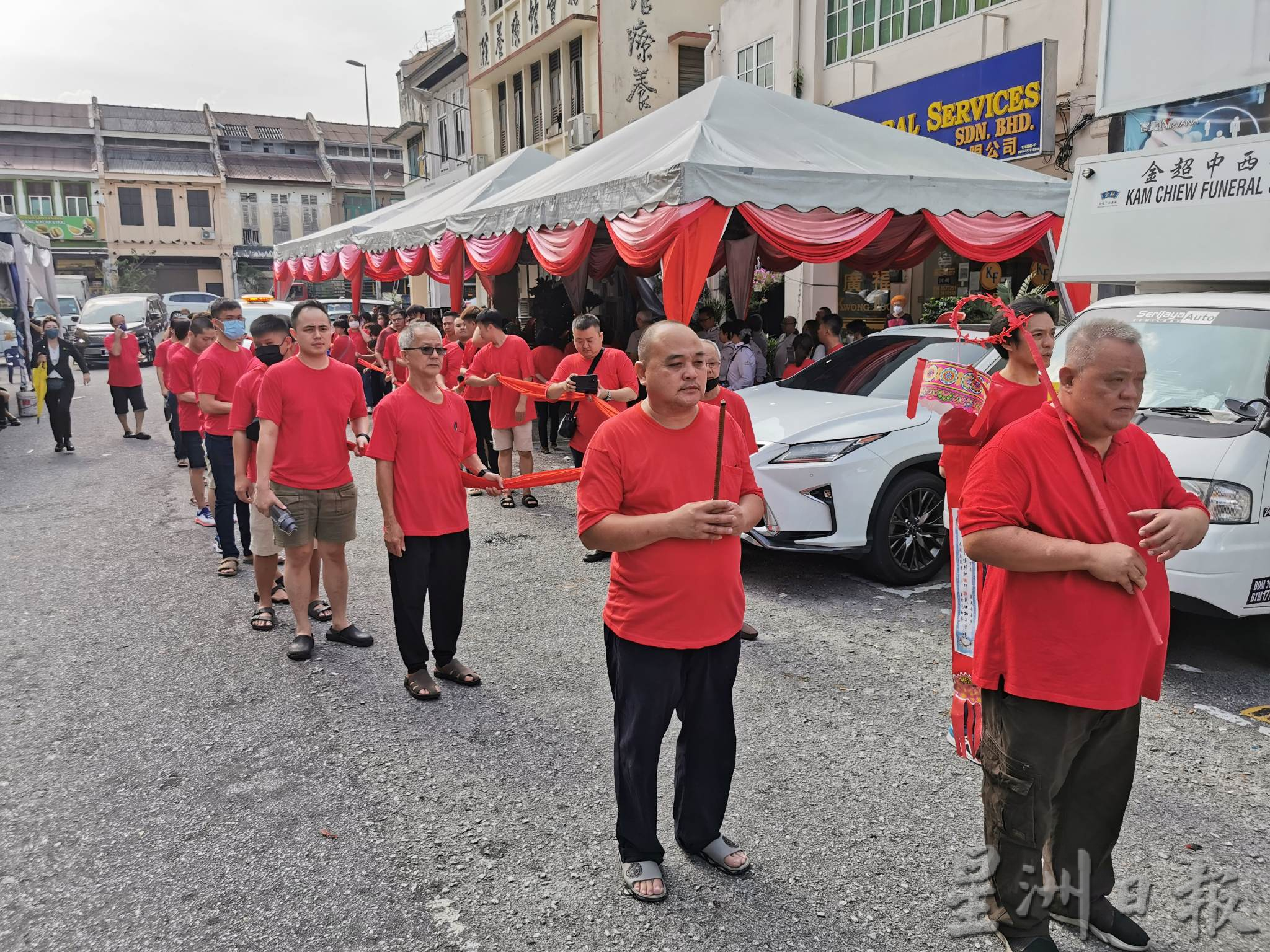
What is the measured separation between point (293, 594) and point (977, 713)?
370 centimetres

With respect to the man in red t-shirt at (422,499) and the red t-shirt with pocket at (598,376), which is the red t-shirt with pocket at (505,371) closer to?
the red t-shirt with pocket at (598,376)

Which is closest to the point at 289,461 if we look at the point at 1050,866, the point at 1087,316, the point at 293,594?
the point at 293,594

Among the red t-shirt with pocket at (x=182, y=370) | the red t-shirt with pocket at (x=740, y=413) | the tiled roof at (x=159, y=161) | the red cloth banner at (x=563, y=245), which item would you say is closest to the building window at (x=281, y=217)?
the tiled roof at (x=159, y=161)

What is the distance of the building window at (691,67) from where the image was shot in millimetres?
23625

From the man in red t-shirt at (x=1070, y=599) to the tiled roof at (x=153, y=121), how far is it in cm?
5349

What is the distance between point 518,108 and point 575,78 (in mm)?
4366

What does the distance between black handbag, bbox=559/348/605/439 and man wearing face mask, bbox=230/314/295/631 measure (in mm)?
2071

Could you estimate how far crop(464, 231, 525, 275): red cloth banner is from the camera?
11266 millimetres

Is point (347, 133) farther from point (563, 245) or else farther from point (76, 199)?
point (563, 245)

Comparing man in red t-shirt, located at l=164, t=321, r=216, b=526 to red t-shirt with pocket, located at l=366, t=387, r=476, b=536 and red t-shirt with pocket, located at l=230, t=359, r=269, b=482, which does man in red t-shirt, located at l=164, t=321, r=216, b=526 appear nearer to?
red t-shirt with pocket, located at l=230, t=359, r=269, b=482

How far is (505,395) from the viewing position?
30.0ft

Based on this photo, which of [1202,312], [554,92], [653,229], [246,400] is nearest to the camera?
[1202,312]

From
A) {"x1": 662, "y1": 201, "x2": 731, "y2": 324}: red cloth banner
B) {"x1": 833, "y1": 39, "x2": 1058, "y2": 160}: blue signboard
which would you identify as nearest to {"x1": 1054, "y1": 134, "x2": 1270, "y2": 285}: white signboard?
{"x1": 662, "y1": 201, "x2": 731, "y2": 324}: red cloth banner

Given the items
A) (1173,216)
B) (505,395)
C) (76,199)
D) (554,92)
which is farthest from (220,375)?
(76,199)
